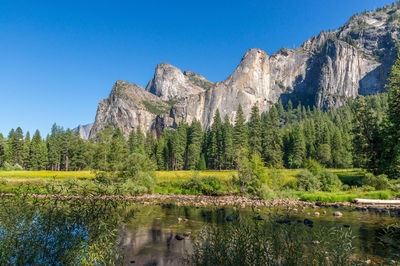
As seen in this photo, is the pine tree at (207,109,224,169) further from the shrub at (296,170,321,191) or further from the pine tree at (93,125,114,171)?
the shrub at (296,170,321,191)

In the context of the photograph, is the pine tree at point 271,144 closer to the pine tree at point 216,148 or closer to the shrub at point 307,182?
the pine tree at point 216,148

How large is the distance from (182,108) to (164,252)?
188m

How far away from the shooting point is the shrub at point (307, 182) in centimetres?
3512

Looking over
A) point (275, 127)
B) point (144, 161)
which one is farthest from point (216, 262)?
point (275, 127)

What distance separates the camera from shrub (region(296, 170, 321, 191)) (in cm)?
3512

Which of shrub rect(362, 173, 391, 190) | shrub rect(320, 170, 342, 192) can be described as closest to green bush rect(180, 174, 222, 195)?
shrub rect(320, 170, 342, 192)

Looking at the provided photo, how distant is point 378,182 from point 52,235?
4012 cm

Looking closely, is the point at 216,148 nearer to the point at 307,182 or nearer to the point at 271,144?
the point at 271,144

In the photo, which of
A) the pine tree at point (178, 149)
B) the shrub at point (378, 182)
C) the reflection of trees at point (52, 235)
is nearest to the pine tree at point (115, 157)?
the reflection of trees at point (52, 235)

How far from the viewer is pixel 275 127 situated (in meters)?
84.7

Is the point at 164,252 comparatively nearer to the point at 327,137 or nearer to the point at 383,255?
the point at 383,255

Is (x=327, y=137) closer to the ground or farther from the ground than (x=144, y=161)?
farther from the ground

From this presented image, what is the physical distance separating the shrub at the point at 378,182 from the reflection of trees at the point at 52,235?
126 feet

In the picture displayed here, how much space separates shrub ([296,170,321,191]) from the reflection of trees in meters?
33.3
